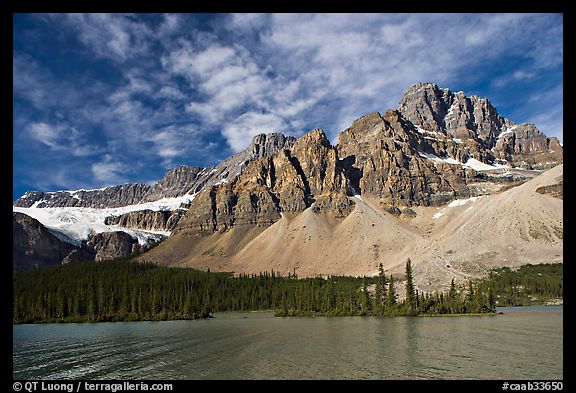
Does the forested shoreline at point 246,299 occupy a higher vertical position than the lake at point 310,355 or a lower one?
lower

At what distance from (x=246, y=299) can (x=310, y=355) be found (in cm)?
13040

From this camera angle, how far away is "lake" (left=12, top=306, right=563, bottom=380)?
42.3 meters

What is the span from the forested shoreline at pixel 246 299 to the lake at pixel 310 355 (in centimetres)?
4702

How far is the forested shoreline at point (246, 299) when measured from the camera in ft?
416

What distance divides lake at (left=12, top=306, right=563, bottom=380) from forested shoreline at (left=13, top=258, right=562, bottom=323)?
1851 inches

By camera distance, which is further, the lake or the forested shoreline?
the forested shoreline

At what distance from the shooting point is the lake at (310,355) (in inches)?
1667

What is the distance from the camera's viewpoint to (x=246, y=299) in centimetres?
17962

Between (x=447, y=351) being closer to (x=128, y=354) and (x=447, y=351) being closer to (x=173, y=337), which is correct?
(x=128, y=354)

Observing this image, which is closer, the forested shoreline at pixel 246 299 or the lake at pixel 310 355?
the lake at pixel 310 355

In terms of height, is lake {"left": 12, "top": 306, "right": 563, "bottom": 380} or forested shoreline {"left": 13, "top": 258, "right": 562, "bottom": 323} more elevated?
lake {"left": 12, "top": 306, "right": 563, "bottom": 380}
